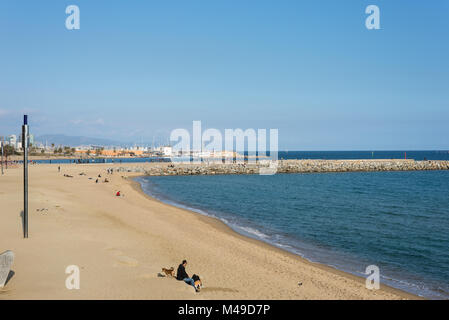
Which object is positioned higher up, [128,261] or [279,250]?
[128,261]

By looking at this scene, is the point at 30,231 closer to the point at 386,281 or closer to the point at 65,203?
the point at 65,203

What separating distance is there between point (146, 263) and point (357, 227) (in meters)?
14.0

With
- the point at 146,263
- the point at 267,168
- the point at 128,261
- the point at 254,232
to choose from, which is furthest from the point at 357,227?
the point at 267,168

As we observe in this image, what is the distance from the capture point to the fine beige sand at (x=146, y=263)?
29.0 feet

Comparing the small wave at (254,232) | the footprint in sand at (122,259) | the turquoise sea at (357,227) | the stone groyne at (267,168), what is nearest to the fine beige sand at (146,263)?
the footprint in sand at (122,259)

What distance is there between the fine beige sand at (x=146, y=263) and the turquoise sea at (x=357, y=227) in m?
1.69

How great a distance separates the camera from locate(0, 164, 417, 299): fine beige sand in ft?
29.0

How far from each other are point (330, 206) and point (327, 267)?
16342 mm

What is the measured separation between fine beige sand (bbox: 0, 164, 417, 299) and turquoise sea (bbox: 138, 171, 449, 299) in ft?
5.55

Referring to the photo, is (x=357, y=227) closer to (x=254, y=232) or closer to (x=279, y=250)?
(x=254, y=232)

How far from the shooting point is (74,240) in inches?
527

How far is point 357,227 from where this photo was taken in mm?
20578
